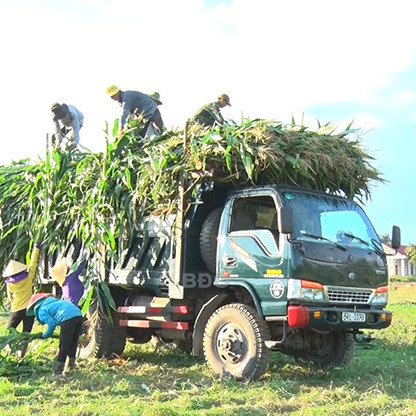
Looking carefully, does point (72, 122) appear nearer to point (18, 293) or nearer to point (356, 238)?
point (18, 293)

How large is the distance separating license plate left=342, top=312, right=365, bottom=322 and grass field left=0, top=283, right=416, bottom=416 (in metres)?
0.74

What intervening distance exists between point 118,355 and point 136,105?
12.7ft

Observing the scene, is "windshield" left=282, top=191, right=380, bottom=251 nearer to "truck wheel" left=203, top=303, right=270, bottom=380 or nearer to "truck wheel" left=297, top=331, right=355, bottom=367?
"truck wheel" left=203, top=303, right=270, bottom=380

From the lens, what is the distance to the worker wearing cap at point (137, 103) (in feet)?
32.2

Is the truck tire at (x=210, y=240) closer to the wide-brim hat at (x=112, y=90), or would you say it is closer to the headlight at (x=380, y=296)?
the headlight at (x=380, y=296)

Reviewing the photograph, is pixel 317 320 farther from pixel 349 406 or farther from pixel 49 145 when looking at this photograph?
pixel 49 145

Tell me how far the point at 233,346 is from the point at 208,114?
13.4 feet

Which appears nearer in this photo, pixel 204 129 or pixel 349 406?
pixel 349 406

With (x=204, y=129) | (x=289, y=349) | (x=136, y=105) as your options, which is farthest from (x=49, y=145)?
(x=289, y=349)

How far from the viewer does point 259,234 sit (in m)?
7.44

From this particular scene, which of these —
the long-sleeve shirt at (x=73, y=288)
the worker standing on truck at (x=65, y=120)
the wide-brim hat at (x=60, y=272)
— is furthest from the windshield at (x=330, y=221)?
the worker standing on truck at (x=65, y=120)

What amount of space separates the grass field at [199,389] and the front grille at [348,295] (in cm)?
96

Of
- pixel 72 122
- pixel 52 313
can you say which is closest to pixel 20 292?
pixel 52 313

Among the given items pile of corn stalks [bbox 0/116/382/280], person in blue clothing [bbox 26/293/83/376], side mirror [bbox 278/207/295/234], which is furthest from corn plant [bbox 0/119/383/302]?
person in blue clothing [bbox 26/293/83/376]
